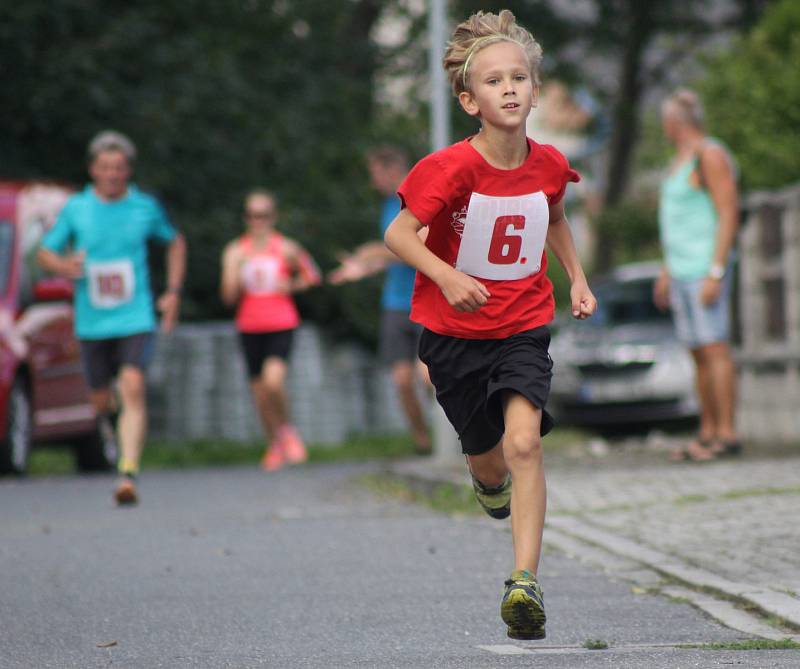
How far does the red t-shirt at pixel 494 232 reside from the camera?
17.5 ft

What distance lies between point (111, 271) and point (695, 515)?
3.58 meters

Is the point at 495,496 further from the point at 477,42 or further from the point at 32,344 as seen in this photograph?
the point at 32,344

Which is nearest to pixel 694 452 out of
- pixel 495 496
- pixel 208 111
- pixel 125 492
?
pixel 125 492

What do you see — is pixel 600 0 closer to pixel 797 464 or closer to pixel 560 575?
pixel 797 464

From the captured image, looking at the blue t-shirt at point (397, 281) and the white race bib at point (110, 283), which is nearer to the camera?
the white race bib at point (110, 283)

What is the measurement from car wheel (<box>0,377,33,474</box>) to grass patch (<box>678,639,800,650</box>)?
734cm

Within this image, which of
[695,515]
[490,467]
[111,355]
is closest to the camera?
Result: [490,467]

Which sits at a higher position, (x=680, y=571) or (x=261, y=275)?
(x=261, y=275)

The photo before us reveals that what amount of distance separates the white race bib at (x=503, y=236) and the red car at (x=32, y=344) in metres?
6.59

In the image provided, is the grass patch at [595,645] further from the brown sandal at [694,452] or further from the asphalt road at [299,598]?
the brown sandal at [694,452]

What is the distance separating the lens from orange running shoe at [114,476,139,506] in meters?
9.39

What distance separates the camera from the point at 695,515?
7.95m

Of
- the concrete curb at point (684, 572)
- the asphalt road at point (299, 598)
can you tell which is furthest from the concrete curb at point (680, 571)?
the asphalt road at point (299, 598)

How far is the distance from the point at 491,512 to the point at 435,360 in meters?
0.75
